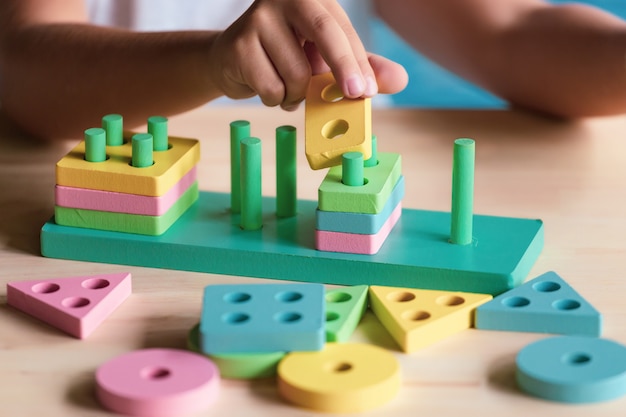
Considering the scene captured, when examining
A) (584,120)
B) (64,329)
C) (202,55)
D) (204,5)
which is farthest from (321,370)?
(204,5)

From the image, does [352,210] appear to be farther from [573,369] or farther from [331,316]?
[573,369]

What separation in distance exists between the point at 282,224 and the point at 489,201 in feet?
0.66

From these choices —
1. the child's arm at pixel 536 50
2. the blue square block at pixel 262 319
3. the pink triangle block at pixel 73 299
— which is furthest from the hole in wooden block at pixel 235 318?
the child's arm at pixel 536 50

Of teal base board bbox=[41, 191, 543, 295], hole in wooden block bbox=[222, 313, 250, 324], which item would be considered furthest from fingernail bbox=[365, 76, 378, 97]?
hole in wooden block bbox=[222, 313, 250, 324]

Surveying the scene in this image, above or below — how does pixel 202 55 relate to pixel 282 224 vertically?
above

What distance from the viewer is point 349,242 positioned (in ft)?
2.35

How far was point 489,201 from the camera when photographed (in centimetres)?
86

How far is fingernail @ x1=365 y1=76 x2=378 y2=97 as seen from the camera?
2.36 ft

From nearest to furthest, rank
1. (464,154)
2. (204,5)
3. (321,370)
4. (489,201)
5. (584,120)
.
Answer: (321,370) < (464,154) < (489,201) < (584,120) < (204,5)

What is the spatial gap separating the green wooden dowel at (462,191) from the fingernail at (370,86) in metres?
0.07

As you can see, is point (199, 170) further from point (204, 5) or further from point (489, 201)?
point (204, 5)

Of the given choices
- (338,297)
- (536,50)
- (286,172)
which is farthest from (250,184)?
(536,50)

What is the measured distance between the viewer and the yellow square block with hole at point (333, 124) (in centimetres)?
73

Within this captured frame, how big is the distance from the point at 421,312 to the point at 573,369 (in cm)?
11
